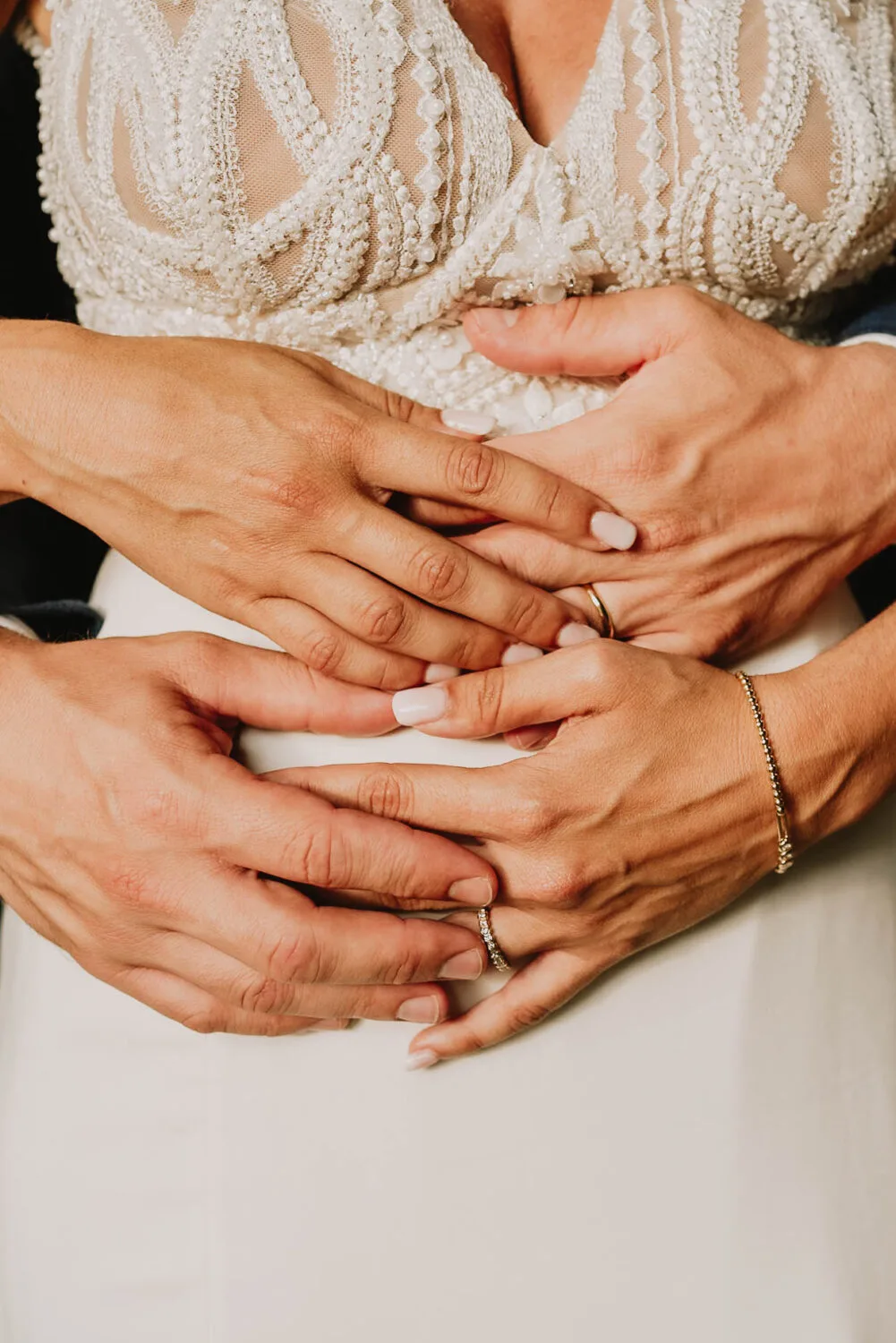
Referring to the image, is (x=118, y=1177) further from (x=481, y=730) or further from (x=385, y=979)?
(x=481, y=730)

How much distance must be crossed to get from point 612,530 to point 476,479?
0.12 metres

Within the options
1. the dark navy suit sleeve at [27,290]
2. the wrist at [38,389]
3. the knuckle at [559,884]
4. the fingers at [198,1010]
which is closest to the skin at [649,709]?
the knuckle at [559,884]

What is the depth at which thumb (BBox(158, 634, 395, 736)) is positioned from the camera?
849mm

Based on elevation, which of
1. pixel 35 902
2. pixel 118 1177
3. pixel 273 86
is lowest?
pixel 118 1177

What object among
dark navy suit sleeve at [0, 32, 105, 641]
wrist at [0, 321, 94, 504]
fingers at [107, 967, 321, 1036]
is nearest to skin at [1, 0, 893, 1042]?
fingers at [107, 967, 321, 1036]

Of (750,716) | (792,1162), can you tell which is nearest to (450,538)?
(750,716)

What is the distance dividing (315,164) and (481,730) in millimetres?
458

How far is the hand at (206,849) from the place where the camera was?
2.59ft

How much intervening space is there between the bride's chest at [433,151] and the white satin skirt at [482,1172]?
0.33 meters

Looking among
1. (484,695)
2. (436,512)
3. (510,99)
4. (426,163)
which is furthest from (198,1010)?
(510,99)

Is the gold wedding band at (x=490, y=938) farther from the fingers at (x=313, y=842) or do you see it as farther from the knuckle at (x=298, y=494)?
the knuckle at (x=298, y=494)

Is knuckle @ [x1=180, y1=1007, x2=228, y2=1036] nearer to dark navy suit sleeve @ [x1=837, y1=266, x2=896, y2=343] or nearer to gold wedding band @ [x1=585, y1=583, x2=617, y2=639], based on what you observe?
gold wedding band @ [x1=585, y1=583, x2=617, y2=639]

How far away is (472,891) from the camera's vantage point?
82 cm

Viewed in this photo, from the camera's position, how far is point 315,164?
0.86 meters
